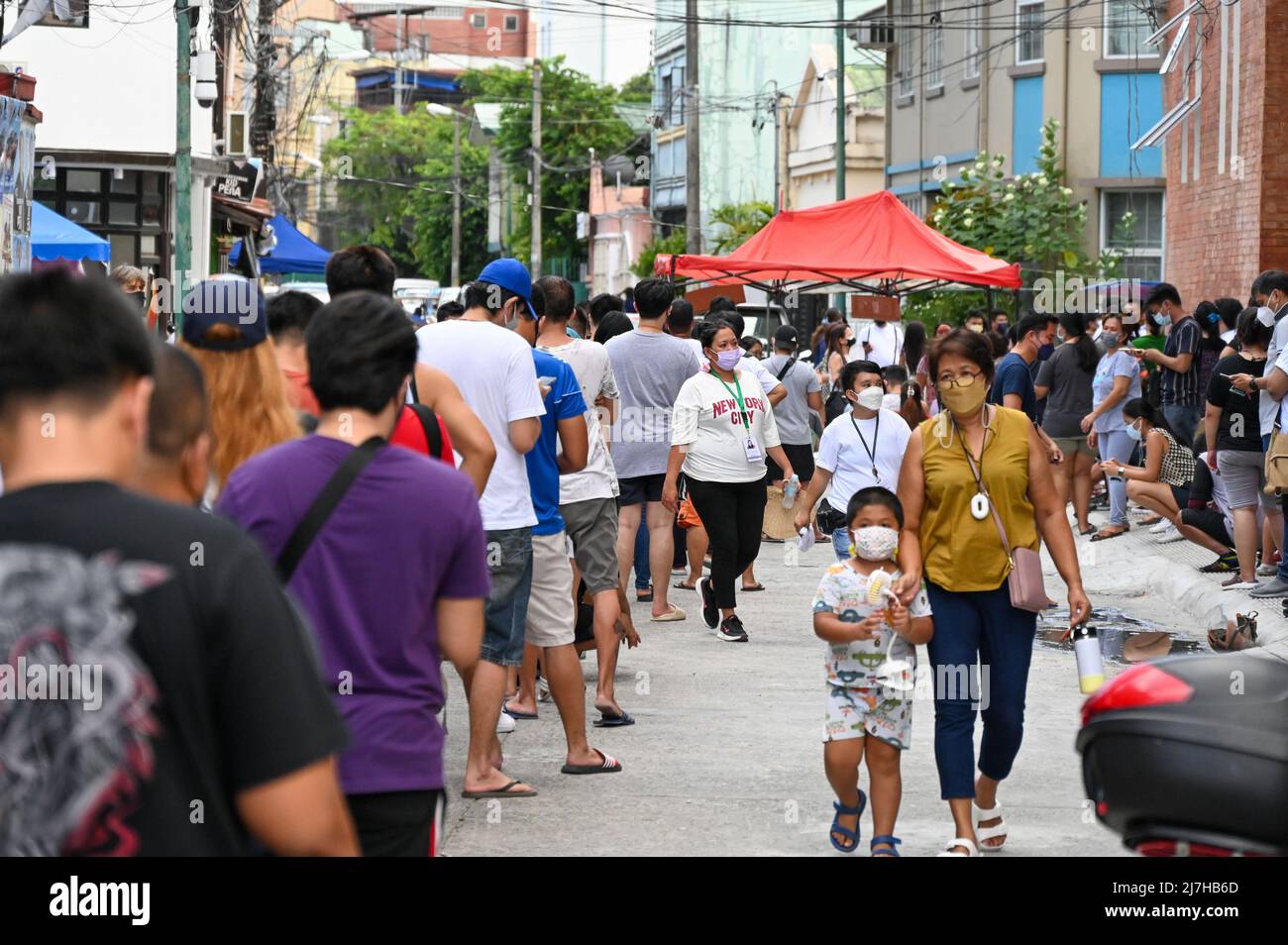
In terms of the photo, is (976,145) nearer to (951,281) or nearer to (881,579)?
(951,281)

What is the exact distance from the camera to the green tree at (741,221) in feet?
132

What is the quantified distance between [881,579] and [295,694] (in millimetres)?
3978

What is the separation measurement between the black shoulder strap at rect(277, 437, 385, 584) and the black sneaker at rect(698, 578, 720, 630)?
24.4 feet

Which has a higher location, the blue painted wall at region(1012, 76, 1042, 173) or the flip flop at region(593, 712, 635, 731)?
the blue painted wall at region(1012, 76, 1042, 173)

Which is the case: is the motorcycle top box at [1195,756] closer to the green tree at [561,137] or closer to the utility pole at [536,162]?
the utility pole at [536,162]

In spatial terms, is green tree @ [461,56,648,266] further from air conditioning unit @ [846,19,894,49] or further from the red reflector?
the red reflector

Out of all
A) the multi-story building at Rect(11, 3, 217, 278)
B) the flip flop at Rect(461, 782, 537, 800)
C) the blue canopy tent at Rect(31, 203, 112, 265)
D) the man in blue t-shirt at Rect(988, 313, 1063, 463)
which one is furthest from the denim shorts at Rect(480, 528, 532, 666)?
the multi-story building at Rect(11, 3, 217, 278)

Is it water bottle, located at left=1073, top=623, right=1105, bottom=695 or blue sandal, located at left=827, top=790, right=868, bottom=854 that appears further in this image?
blue sandal, located at left=827, top=790, right=868, bottom=854

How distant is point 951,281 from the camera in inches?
774

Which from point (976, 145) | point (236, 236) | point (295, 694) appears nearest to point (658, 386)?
point (295, 694)

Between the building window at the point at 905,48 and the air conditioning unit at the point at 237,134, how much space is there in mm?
12160

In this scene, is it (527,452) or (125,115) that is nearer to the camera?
(527,452)

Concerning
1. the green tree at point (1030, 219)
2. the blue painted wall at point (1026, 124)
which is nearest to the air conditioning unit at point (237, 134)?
the green tree at point (1030, 219)

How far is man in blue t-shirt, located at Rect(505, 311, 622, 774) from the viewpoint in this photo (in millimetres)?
7492
